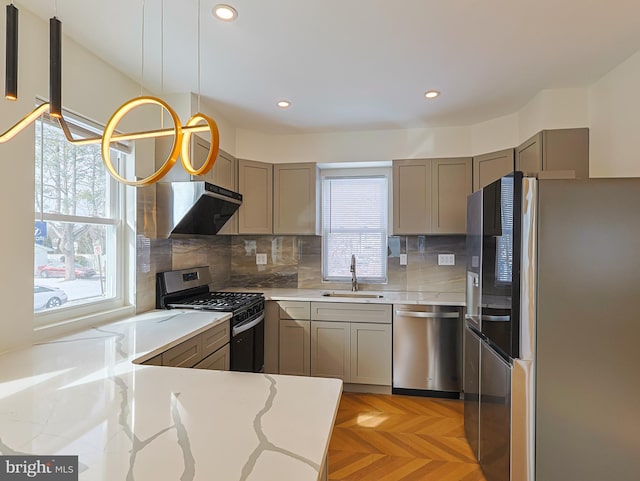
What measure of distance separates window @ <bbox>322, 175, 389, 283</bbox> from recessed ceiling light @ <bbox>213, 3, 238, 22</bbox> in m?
2.25

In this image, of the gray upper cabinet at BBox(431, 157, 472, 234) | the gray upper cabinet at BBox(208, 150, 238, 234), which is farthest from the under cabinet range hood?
the gray upper cabinet at BBox(431, 157, 472, 234)

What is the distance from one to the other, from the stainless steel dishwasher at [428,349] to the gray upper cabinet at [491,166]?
1.19 m

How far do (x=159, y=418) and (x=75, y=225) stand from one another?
5.48ft

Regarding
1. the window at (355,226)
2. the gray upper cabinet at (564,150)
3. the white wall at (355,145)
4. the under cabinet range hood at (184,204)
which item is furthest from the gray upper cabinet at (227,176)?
the gray upper cabinet at (564,150)

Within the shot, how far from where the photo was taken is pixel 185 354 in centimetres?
199

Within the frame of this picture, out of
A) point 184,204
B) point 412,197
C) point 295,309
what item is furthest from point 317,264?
point 184,204

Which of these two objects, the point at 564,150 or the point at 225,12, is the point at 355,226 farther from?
the point at 225,12

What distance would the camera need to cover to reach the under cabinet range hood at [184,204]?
262cm

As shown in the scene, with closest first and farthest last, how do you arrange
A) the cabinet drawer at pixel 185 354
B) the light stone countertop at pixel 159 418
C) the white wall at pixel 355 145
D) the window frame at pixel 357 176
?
1. the light stone countertop at pixel 159 418
2. the cabinet drawer at pixel 185 354
3. the white wall at pixel 355 145
4. the window frame at pixel 357 176

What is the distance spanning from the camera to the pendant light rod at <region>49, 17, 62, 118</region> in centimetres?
104

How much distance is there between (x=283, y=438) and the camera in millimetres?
960

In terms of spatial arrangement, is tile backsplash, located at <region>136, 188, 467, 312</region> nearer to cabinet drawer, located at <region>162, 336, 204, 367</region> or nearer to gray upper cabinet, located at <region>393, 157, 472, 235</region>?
gray upper cabinet, located at <region>393, 157, 472, 235</region>

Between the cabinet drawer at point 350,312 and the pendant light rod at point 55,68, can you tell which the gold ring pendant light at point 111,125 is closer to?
the pendant light rod at point 55,68

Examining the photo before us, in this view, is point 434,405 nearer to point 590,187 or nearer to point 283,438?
point 590,187
